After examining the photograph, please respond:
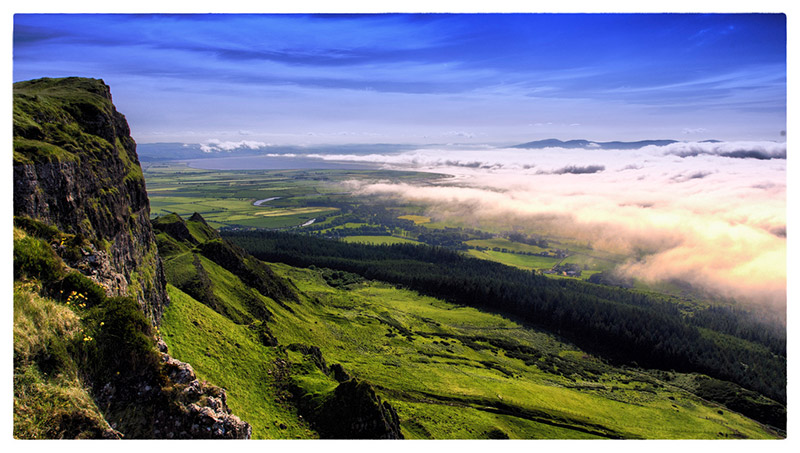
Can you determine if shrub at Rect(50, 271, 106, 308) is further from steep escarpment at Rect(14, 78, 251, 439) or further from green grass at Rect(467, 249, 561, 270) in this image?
green grass at Rect(467, 249, 561, 270)

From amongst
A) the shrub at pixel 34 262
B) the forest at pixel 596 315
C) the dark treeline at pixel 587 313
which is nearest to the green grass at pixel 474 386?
the forest at pixel 596 315

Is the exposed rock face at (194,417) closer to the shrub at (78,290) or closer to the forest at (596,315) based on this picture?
the shrub at (78,290)

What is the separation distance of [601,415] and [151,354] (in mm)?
40371

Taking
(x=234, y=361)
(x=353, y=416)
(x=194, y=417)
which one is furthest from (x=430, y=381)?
(x=194, y=417)

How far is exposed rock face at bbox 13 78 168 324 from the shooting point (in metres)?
13.1

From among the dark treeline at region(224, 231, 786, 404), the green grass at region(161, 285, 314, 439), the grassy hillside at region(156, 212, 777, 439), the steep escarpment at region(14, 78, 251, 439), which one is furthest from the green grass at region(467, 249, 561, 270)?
the steep escarpment at region(14, 78, 251, 439)

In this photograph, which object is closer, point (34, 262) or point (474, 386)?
point (34, 262)

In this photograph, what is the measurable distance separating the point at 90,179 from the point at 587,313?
272 feet

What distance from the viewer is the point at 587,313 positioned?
76.6 m

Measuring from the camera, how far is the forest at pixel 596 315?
213 feet

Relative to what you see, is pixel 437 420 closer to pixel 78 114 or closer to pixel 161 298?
pixel 161 298

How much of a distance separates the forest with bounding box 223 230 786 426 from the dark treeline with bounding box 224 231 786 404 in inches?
6.9

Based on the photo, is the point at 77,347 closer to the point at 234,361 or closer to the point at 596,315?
the point at 234,361

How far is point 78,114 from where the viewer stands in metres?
18.9
